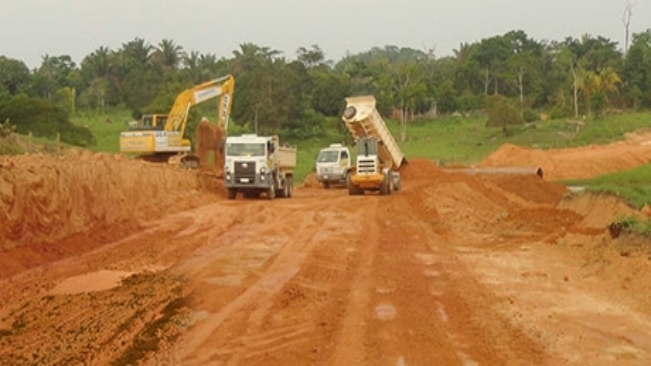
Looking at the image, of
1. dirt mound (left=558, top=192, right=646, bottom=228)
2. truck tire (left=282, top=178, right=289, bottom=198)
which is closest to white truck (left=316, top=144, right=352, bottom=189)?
truck tire (left=282, top=178, right=289, bottom=198)

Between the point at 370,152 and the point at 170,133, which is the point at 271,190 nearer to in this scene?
the point at 370,152

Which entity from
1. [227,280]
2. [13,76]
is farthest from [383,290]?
[13,76]

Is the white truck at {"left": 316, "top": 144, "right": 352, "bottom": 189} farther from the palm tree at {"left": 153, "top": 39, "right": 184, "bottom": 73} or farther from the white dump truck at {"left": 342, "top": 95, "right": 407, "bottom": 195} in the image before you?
the palm tree at {"left": 153, "top": 39, "right": 184, "bottom": 73}

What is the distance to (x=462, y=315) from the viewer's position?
1111 cm

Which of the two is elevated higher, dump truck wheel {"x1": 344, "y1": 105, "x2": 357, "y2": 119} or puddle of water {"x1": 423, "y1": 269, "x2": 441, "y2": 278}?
dump truck wheel {"x1": 344, "y1": 105, "x2": 357, "y2": 119}

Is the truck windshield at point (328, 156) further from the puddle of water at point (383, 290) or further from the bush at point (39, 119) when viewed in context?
the puddle of water at point (383, 290)

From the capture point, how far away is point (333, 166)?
134 feet

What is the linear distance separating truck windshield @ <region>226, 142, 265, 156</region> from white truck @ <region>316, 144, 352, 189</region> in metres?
9.55

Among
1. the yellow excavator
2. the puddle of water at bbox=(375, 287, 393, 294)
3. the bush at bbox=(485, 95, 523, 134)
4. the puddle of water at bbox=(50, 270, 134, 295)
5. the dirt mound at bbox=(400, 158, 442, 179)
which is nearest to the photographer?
the puddle of water at bbox=(375, 287, 393, 294)

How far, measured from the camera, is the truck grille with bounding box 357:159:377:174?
3238 centimetres

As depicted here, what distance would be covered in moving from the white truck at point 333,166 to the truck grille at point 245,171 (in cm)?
981

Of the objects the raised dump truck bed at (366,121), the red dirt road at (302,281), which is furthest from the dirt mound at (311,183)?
the red dirt road at (302,281)

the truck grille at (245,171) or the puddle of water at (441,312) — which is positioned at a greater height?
the truck grille at (245,171)

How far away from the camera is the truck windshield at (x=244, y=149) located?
3173 centimetres
